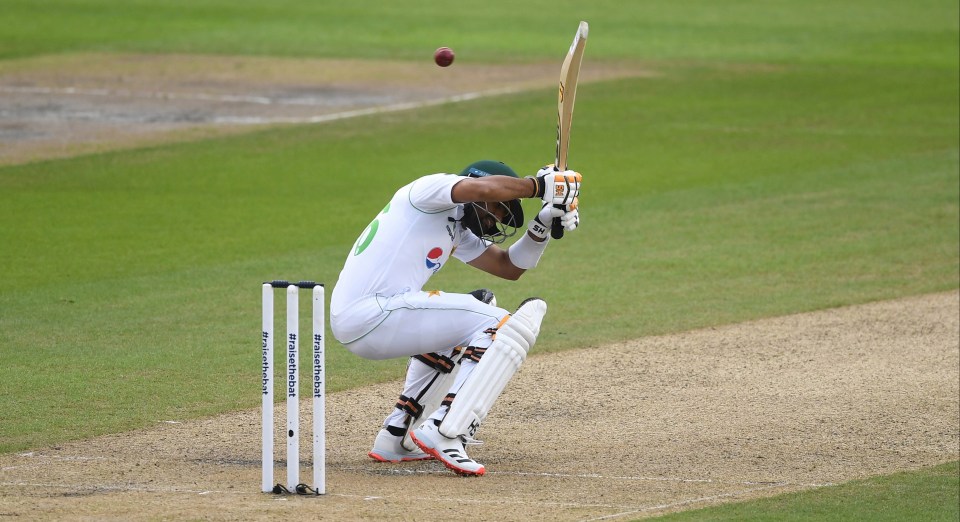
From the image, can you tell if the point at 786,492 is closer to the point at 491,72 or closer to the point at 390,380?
the point at 390,380

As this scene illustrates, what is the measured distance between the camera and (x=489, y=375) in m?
7.71

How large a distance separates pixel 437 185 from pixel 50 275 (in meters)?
6.66

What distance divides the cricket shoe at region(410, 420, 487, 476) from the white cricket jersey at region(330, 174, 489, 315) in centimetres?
81

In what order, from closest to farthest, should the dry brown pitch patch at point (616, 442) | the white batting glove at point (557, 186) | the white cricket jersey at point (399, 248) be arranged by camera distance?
1. the dry brown pitch patch at point (616, 442)
2. the white batting glove at point (557, 186)
3. the white cricket jersey at point (399, 248)

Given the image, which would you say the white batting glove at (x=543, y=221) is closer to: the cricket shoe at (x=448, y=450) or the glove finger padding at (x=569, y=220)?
the glove finger padding at (x=569, y=220)

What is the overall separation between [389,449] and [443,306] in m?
0.96

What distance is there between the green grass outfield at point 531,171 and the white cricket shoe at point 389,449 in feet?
5.07

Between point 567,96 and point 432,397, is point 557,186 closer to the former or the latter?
point 567,96

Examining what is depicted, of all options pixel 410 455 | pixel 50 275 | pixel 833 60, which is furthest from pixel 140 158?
pixel 833 60

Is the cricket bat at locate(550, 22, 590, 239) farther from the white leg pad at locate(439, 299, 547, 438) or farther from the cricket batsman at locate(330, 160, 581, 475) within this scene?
the white leg pad at locate(439, 299, 547, 438)

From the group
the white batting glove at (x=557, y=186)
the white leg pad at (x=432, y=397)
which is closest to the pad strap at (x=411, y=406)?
the white leg pad at (x=432, y=397)

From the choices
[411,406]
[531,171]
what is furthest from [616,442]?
[531,171]

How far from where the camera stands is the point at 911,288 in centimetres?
1337

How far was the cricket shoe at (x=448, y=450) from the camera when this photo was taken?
25.7 feet
